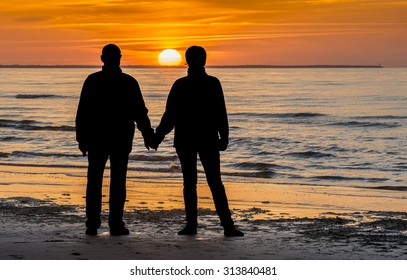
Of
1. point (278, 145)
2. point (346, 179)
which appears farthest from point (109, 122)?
point (278, 145)

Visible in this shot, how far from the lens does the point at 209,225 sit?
872cm

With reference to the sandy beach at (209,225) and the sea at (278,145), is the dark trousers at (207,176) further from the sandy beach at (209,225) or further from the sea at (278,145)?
the sea at (278,145)

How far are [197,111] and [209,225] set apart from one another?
61.0 inches

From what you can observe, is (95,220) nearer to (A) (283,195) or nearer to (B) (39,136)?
(A) (283,195)

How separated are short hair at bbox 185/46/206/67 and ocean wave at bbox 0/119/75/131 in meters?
25.7

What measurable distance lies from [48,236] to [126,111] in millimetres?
1430

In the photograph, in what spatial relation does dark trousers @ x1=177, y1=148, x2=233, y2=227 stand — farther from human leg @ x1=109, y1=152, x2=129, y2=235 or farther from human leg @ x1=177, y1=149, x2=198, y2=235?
human leg @ x1=109, y1=152, x2=129, y2=235

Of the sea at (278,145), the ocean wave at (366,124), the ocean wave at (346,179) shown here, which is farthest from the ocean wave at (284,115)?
the ocean wave at (346,179)

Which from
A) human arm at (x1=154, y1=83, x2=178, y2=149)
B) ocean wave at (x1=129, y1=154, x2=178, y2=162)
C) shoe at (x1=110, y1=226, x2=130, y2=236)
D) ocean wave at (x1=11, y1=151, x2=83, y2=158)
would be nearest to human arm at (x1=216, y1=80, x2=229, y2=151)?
human arm at (x1=154, y1=83, x2=178, y2=149)

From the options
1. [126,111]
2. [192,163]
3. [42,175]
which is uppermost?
[126,111]

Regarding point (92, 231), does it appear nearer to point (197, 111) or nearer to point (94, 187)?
point (94, 187)

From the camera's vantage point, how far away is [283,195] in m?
13.0

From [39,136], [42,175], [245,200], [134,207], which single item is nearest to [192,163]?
[134,207]

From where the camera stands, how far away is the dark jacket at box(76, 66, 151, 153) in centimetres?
768
